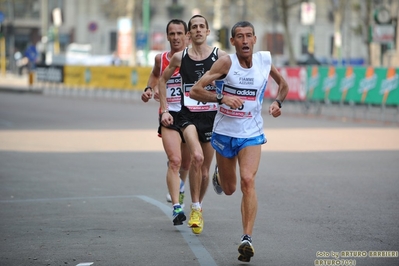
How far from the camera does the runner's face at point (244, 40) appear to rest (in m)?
8.15

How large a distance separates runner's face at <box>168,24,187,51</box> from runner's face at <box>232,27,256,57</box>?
1.98 metres

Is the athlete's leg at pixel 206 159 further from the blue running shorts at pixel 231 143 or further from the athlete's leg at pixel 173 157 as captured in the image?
the blue running shorts at pixel 231 143

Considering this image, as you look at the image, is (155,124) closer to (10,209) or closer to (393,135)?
(393,135)

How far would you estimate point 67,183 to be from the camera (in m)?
13.2

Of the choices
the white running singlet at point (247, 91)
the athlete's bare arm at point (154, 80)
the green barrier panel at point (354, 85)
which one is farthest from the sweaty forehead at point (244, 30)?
the green barrier panel at point (354, 85)

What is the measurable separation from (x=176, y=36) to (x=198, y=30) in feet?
2.20

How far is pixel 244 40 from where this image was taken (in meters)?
8.15

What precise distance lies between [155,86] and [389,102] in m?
15.4

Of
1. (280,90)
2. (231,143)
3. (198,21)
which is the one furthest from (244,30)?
(198,21)

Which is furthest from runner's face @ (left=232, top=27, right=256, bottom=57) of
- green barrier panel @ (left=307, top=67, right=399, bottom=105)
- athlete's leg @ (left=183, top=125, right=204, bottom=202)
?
green barrier panel @ (left=307, top=67, right=399, bottom=105)

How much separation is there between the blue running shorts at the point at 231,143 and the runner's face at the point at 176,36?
6.08ft

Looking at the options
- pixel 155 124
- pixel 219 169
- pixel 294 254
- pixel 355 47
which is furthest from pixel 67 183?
pixel 355 47

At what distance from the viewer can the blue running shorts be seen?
27.2 ft

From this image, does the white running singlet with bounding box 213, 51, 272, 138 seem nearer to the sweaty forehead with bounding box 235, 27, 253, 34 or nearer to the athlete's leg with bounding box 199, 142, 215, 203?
the sweaty forehead with bounding box 235, 27, 253, 34
